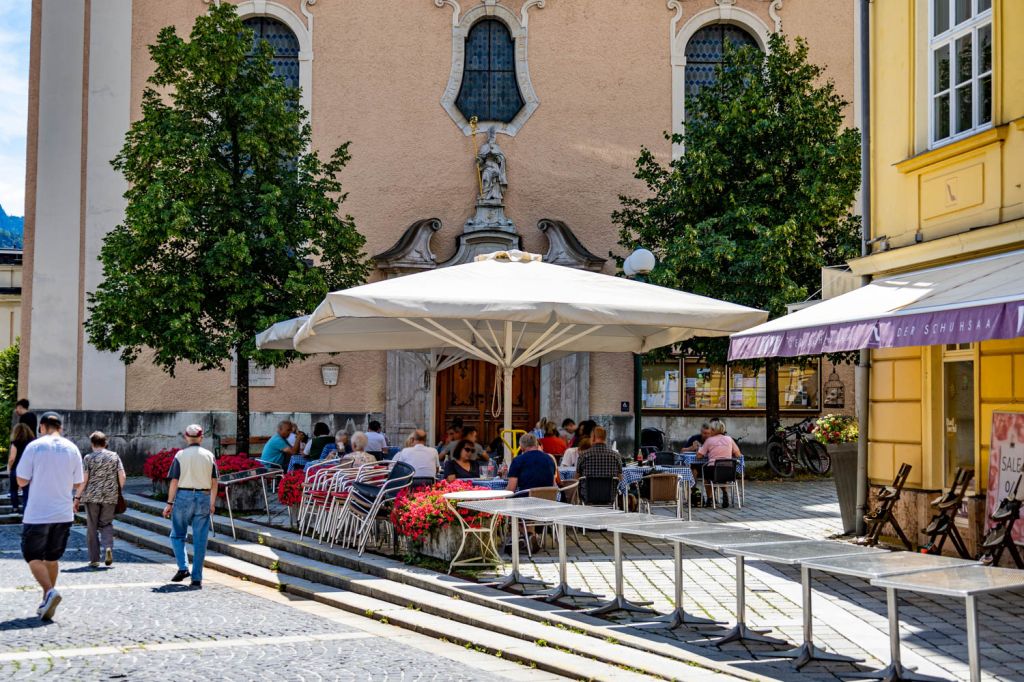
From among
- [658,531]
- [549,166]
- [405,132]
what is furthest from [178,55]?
[658,531]

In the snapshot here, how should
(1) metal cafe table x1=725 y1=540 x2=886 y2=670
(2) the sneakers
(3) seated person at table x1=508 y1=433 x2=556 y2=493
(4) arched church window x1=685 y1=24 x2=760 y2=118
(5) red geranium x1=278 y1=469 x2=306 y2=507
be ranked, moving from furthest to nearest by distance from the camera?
(4) arched church window x1=685 y1=24 x2=760 y2=118 → (5) red geranium x1=278 y1=469 x2=306 y2=507 → (3) seated person at table x1=508 y1=433 x2=556 y2=493 → (2) the sneakers → (1) metal cafe table x1=725 y1=540 x2=886 y2=670

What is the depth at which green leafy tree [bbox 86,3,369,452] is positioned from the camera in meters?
17.4

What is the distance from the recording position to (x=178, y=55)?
17.6 metres

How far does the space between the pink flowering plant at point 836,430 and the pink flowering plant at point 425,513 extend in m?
4.43

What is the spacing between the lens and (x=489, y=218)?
76.0 ft

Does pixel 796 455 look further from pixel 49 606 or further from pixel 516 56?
pixel 49 606

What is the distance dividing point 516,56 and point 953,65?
13652 millimetres

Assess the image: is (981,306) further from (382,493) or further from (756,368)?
(756,368)

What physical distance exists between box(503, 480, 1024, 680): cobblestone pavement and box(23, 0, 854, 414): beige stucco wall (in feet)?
37.8

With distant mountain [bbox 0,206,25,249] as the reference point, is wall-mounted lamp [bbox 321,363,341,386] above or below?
below

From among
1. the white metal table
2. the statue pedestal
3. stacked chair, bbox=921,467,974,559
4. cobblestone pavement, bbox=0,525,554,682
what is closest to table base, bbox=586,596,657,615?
cobblestone pavement, bbox=0,525,554,682

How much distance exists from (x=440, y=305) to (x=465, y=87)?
1423 cm

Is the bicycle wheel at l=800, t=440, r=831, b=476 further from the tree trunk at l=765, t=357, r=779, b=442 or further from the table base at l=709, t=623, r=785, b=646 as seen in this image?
the table base at l=709, t=623, r=785, b=646

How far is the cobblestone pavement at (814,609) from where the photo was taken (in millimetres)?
6988
